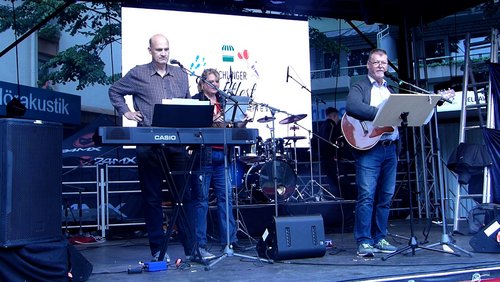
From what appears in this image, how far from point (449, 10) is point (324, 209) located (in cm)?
368

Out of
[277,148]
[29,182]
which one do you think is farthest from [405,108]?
[277,148]

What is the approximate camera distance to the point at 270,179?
7.35m

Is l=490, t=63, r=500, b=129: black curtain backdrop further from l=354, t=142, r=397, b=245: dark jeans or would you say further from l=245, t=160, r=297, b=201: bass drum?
l=245, t=160, r=297, b=201: bass drum

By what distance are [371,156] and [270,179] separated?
2.29 meters

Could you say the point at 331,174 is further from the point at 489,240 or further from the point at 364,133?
the point at 489,240

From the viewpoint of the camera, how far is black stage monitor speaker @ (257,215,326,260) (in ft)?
16.1

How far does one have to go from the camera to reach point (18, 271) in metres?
3.86

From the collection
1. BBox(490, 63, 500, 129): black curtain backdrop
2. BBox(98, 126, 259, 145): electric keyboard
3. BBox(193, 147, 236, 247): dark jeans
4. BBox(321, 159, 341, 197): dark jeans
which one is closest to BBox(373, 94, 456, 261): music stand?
BBox(98, 126, 259, 145): electric keyboard

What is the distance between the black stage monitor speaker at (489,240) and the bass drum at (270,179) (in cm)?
282

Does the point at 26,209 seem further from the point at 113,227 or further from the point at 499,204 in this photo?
the point at 499,204

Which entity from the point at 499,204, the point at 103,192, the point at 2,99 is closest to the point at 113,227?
the point at 103,192

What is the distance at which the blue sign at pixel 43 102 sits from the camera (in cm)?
679

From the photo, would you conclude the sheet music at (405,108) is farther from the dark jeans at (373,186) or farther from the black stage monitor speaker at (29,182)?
the black stage monitor speaker at (29,182)

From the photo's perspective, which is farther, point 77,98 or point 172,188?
point 77,98
